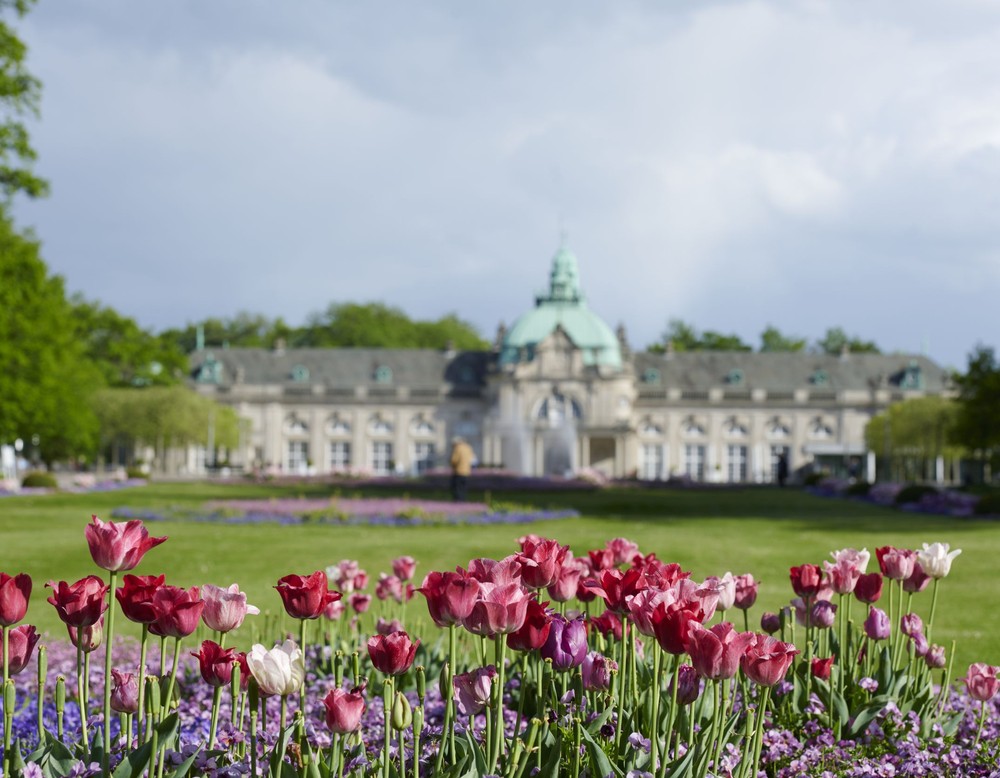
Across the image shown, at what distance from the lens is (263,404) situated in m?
86.7

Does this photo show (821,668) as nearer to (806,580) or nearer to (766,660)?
(806,580)

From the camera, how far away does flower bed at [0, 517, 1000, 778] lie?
3785mm

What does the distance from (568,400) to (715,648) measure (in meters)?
80.5

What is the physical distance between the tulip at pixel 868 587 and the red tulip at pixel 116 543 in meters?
3.21

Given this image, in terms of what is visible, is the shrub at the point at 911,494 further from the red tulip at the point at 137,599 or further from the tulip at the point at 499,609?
the red tulip at the point at 137,599

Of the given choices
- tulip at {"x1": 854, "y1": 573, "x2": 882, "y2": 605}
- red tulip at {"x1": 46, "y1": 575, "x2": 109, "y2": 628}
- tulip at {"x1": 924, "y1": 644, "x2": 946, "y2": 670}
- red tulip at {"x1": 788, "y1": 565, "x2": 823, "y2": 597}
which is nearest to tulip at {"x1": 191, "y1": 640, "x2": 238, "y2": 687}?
red tulip at {"x1": 46, "y1": 575, "x2": 109, "y2": 628}

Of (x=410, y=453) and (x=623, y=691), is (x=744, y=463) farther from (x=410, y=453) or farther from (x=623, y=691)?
(x=623, y=691)

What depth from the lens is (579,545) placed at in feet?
62.2

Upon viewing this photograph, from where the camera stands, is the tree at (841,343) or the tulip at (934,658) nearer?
the tulip at (934,658)

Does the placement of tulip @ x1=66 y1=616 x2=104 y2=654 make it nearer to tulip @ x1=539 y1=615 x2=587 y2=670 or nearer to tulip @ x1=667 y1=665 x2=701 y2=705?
tulip @ x1=539 y1=615 x2=587 y2=670

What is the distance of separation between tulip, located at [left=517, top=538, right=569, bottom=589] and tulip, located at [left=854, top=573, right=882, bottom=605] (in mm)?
1728


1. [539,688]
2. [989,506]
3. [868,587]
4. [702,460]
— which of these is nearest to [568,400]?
[702,460]

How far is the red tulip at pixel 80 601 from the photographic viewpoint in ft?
13.0

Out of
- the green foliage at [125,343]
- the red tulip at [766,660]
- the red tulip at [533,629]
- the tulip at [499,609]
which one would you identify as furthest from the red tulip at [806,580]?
the green foliage at [125,343]
